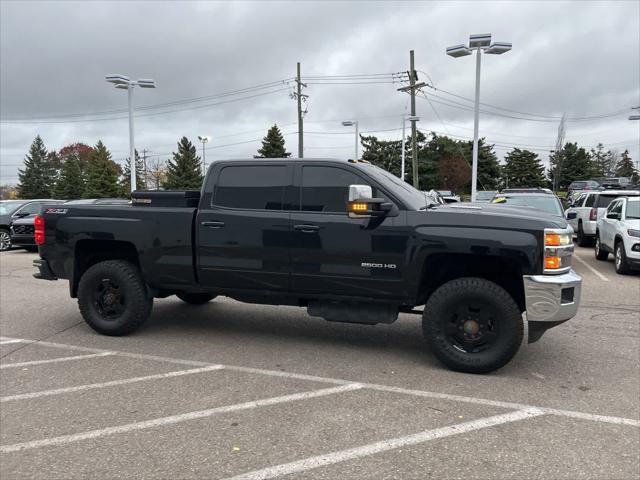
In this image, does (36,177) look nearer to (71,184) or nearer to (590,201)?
(71,184)

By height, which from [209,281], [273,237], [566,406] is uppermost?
[273,237]

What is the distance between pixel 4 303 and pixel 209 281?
173 inches

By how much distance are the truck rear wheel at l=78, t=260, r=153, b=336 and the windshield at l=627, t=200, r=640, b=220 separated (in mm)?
9969

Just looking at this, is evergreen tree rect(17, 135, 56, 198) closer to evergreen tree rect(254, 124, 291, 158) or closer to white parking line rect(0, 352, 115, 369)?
evergreen tree rect(254, 124, 291, 158)

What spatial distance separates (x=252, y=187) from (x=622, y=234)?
8618mm

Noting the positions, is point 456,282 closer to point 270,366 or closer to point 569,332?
point 270,366

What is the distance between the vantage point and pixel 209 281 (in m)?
5.37

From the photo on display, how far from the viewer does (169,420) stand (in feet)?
11.9

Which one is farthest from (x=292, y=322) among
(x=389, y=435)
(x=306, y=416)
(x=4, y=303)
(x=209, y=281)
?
(x=4, y=303)

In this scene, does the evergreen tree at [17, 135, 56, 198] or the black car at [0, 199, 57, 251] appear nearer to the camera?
the black car at [0, 199, 57, 251]

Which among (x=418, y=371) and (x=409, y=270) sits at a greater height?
(x=409, y=270)

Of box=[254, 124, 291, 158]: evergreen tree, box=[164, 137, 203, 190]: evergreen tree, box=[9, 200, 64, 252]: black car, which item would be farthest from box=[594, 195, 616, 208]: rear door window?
box=[164, 137, 203, 190]: evergreen tree

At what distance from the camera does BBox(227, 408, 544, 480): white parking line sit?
116 inches

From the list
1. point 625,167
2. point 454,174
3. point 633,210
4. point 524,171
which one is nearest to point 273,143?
point 454,174
